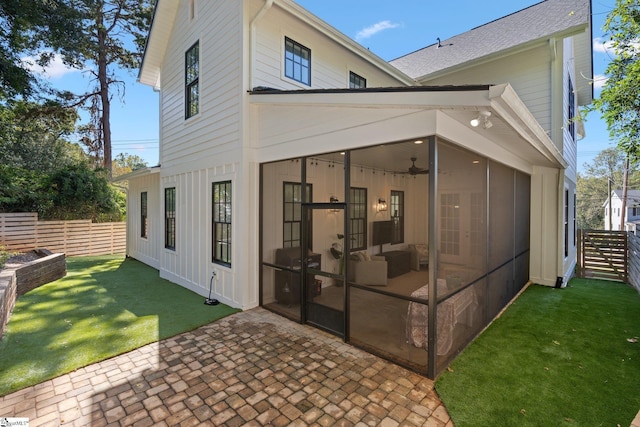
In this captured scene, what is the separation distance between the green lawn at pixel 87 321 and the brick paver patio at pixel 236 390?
0.35m

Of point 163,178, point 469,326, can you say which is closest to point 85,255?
point 163,178

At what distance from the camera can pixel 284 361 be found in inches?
141

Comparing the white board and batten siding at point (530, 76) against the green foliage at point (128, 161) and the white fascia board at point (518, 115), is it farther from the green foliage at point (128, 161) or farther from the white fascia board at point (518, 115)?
the green foliage at point (128, 161)

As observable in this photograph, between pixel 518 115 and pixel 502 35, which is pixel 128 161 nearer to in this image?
pixel 502 35

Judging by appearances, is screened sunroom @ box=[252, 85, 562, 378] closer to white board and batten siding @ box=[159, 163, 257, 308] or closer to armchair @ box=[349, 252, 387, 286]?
armchair @ box=[349, 252, 387, 286]

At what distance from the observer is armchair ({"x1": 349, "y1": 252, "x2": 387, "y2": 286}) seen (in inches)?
167

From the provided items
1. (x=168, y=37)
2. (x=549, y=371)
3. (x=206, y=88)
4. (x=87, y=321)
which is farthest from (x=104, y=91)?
(x=549, y=371)

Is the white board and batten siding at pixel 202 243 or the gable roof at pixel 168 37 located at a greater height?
the gable roof at pixel 168 37

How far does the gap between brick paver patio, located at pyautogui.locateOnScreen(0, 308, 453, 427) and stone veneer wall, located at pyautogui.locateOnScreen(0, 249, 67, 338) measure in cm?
227

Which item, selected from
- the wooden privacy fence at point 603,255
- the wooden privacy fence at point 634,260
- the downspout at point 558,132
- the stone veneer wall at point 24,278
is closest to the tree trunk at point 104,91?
the stone veneer wall at point 24,278

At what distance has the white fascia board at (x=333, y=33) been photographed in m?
5.51

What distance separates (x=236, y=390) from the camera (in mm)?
3012

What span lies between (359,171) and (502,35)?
7.21 meters

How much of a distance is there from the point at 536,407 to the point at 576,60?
9.89 meters
